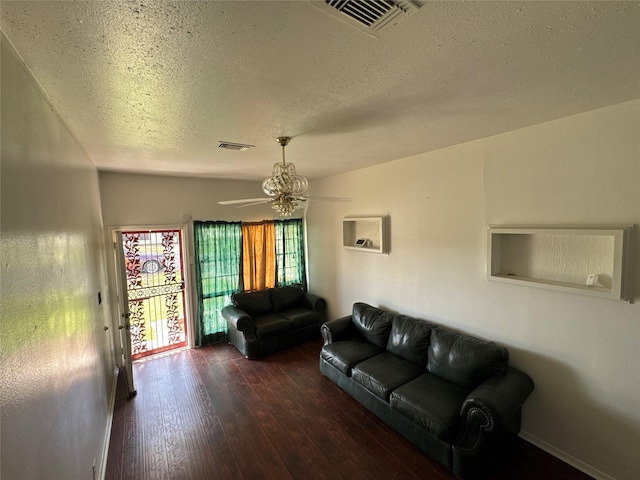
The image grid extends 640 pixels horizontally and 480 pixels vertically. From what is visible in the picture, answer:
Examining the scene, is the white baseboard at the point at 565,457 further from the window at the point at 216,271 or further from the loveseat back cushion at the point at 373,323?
the window at the point at 216,271

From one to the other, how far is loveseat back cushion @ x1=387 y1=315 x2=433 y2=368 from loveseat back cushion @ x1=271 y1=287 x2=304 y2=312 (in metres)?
2.10

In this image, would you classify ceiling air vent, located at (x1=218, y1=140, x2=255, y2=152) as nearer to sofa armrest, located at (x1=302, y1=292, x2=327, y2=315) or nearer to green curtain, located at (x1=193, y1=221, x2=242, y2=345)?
green curtain, located at (x1=193, y1=221, x2=242, y2=345)

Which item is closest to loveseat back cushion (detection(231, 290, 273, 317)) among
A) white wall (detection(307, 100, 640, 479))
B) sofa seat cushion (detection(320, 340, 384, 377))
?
sofa seat cushion (detection(320, 340, 384, 377))

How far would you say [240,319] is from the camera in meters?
4.11

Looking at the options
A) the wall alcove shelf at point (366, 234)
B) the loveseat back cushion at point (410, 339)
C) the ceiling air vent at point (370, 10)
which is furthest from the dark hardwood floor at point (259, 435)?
the ceiling air vent at point (370, 10)

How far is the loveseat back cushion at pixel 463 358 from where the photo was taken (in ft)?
8.15

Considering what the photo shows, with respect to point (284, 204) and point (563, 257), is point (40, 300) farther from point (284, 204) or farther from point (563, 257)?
point (563, 257)

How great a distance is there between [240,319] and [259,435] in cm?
168

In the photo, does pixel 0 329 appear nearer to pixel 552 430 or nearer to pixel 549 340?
pixel 549 340

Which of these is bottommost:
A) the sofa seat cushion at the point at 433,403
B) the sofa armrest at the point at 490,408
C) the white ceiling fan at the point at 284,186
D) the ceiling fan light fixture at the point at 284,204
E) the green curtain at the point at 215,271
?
the sofa seat cushion at the point at 433,403

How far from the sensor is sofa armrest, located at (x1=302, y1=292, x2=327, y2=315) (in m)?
4.91

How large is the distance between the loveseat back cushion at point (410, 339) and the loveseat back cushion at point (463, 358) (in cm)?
9

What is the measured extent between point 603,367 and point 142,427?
402 centimetres

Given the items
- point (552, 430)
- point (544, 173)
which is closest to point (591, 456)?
point (552, 430)
